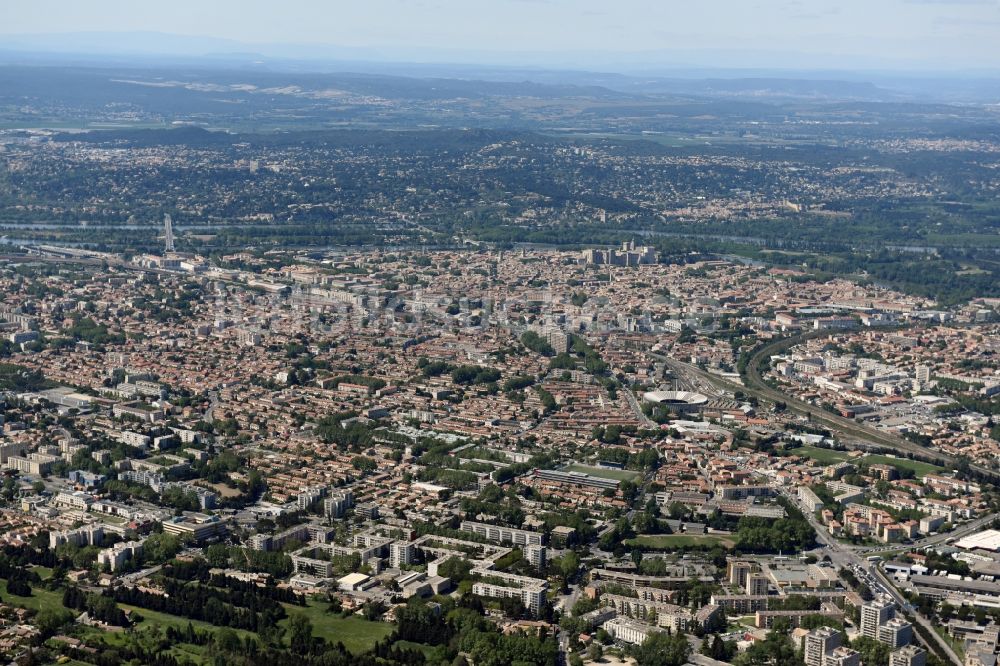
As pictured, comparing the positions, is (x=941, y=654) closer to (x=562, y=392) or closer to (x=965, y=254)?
(x=562, y=392)

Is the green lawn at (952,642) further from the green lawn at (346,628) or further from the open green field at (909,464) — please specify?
the open green field at (909,464)

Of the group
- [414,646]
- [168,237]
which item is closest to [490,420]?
[414,646]

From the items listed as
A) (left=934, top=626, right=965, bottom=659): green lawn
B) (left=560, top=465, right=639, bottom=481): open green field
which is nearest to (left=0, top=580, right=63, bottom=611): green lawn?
(left=560, top=465, right=639, bottom=481): open green field

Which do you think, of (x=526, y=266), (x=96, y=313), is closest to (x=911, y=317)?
(x=526, y=266)

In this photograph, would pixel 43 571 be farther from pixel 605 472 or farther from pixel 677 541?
pixel 605 472

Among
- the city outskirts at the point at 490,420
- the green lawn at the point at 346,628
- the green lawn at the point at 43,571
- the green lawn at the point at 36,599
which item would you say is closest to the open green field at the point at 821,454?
the city outskirts at the point at 490,420

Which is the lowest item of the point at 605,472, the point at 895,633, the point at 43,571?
the point at 43,571

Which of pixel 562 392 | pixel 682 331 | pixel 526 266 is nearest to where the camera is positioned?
pixel 562 392
